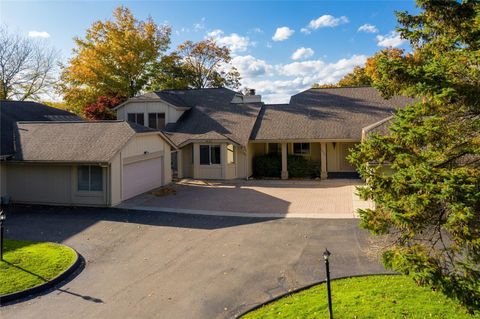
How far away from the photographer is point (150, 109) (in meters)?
28.1

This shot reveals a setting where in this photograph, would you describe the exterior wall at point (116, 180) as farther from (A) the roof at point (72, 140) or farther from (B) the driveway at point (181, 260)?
(B) the driveway at point (181, 260)

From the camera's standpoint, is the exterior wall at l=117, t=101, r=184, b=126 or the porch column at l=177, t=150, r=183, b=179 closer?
the porch column at l=177, t=150, r=183, b=179

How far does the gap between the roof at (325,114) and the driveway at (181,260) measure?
10612 mm

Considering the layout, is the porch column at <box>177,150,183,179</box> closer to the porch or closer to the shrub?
the porch

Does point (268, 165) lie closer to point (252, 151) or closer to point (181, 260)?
point (252, 151)

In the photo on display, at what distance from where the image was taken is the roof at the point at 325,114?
2350 cm

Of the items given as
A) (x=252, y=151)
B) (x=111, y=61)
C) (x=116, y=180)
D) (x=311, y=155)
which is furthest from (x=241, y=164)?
(x=111, y=61)

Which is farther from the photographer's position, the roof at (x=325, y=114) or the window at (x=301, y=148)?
the window at (x=301, y=148)

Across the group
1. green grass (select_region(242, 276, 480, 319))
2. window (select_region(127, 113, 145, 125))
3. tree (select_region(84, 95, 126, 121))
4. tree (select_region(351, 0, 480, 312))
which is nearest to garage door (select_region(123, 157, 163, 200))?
window (select_region(127, 113, 145, 125))

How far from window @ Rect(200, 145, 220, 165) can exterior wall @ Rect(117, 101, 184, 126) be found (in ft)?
17.4

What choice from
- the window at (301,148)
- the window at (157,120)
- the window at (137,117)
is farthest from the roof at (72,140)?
the window at (301,148)

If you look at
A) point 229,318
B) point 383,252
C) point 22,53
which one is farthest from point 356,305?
point 22,53

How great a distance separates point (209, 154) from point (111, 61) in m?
21.6

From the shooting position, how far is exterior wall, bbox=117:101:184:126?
90.7 ft
